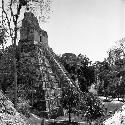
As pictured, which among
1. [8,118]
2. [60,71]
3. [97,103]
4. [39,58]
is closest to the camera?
[8,118]

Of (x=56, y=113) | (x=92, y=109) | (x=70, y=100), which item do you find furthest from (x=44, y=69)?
(x=92, y=109)

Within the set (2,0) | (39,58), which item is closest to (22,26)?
(2,0)

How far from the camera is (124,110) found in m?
11.2

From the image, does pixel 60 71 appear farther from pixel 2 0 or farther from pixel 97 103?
pixel 2 0

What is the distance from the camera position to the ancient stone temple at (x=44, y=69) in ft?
137

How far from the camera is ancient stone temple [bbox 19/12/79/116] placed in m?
41.6

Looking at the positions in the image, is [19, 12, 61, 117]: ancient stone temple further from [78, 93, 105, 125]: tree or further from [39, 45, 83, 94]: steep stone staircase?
[78, 93, 105, 125]: tree

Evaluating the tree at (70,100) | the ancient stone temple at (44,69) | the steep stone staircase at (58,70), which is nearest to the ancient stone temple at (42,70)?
the ancient stone temple at (44,69)

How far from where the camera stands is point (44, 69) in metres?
44.8

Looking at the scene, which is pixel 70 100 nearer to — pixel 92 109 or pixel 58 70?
pixel 92 109

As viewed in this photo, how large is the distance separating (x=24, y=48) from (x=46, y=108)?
11.9 m

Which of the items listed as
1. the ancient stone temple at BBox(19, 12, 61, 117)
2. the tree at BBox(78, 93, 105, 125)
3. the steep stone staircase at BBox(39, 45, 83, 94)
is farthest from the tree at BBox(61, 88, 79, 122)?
the steep stone staircase at BBox(39, 45, 83, 94)

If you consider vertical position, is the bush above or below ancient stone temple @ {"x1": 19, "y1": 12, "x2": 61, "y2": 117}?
below

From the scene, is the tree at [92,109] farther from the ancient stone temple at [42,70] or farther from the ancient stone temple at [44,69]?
the ancient stone temple at [42,70]
